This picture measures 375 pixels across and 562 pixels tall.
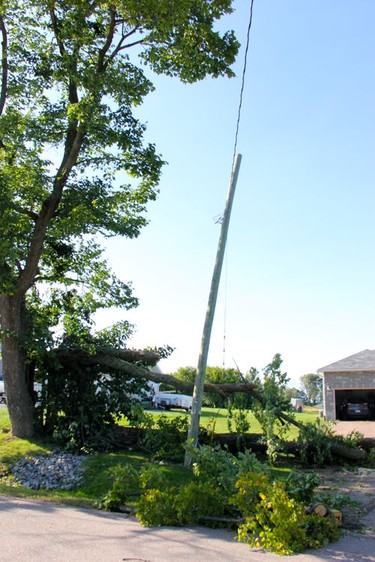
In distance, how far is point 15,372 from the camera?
12875mm

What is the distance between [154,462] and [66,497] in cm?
257

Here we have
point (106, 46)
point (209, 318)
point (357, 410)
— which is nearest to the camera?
point (209, 318)

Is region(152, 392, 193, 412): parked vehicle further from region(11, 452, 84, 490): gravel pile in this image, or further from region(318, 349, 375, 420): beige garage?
region(11, 452, 84, 490): gravel pile

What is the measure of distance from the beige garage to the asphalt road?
22.8 meters

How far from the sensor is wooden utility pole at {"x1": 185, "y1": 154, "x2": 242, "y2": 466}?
34.3 ft

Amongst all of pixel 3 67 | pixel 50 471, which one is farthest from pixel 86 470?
pixel 3 67

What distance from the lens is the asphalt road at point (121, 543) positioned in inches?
213

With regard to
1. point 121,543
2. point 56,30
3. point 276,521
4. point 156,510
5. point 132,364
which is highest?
point 56,30

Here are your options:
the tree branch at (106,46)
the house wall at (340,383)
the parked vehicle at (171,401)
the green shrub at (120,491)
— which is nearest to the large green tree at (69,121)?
the tree branch at (106,46)

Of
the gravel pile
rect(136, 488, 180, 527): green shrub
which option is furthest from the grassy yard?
rect(136, 488, 180, 527): green shrub

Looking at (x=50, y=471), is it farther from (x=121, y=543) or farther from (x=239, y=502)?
(x=239, y=502)

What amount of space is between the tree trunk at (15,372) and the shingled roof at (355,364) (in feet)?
64.4

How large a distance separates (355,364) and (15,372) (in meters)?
21.0

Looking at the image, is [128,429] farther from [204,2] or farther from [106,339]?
[204,2]
